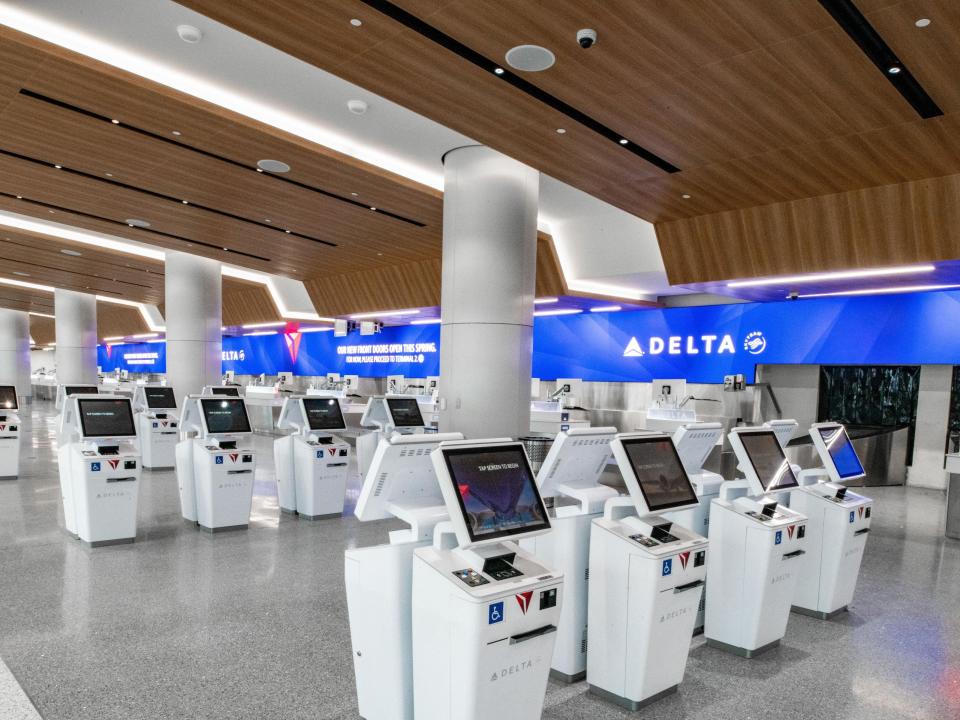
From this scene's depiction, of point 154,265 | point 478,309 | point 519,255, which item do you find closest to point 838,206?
point 519,255

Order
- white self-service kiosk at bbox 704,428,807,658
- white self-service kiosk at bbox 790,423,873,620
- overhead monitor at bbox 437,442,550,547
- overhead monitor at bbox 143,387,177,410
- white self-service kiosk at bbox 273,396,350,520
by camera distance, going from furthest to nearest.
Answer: overhead monitor at bbox 143,387,177,410, white self-service kiosk at bbox 273,396,350,520, white self-service kiosk at bbox 790,423,873,620, white self-service kiosk at bbox 704,428,807,658, overhead monitor at bbox 437,442,550,547

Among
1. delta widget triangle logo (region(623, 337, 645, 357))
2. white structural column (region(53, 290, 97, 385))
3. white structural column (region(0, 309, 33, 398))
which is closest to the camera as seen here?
delta widget triangle logo (region(623, 337, 645, 357))

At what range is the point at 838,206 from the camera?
750 cm

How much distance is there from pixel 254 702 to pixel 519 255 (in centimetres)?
545

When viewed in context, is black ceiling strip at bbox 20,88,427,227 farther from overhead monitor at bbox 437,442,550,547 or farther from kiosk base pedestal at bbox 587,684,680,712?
kiosk base pedestal at bbox 587,684,680,712

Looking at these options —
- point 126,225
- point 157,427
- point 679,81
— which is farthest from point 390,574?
point 126,225

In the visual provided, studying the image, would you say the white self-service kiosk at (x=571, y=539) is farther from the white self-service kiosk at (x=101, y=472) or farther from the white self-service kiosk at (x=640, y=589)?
the white self-service kiosk at (x=101, y=472)

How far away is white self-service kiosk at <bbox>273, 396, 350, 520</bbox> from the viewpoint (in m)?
7.39

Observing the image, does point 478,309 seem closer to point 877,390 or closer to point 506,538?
point 506,538

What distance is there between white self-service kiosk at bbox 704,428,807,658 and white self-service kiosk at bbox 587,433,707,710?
63cm

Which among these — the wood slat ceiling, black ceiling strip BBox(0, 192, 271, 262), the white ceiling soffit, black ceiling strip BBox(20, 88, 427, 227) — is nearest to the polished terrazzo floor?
the wood slat ceiling

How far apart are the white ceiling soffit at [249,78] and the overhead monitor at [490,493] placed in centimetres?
308

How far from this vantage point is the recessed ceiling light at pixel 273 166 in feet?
26.6

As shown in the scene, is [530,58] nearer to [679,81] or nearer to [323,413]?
[679,81]
